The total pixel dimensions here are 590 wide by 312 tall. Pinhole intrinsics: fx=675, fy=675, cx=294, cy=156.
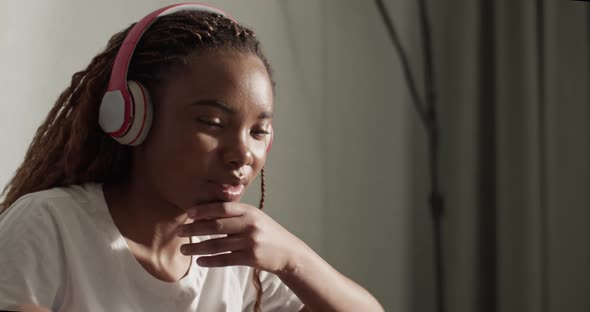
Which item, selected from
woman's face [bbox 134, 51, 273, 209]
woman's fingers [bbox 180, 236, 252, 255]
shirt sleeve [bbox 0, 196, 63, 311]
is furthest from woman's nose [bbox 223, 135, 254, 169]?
shirt sleeve [bbox 0, 196, 63, 311]

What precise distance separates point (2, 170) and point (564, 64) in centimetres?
132

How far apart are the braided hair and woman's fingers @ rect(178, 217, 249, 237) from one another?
19cm

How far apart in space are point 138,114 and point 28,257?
0.75 ft

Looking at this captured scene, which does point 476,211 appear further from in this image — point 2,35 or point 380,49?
point 2,35

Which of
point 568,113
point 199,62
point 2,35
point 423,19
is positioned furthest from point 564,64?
point 2,35

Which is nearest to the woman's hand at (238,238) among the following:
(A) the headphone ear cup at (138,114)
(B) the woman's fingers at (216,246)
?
(B) the woman's fingers at (216,246)

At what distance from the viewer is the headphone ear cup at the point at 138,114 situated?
906 mm

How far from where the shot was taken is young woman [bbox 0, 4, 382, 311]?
0.90 m

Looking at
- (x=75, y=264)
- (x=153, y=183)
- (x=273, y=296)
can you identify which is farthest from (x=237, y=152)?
(x=273, y=296)

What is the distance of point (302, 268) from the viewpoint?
1058 millimetres

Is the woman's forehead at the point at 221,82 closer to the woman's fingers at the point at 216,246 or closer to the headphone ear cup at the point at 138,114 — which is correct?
the headphone ear cup at the point at 138,114

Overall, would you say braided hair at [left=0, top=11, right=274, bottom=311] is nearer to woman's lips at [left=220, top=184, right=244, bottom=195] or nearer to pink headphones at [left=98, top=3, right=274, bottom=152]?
pink headphones at [left=98, top=3, right=274, bottom=152]

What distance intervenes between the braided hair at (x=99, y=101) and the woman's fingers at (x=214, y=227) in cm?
19

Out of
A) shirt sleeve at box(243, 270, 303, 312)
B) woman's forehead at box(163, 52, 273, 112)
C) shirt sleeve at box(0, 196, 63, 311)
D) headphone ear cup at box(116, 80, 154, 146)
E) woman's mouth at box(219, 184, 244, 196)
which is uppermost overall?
woman's forehead at box(163, 52, 273, 112)
